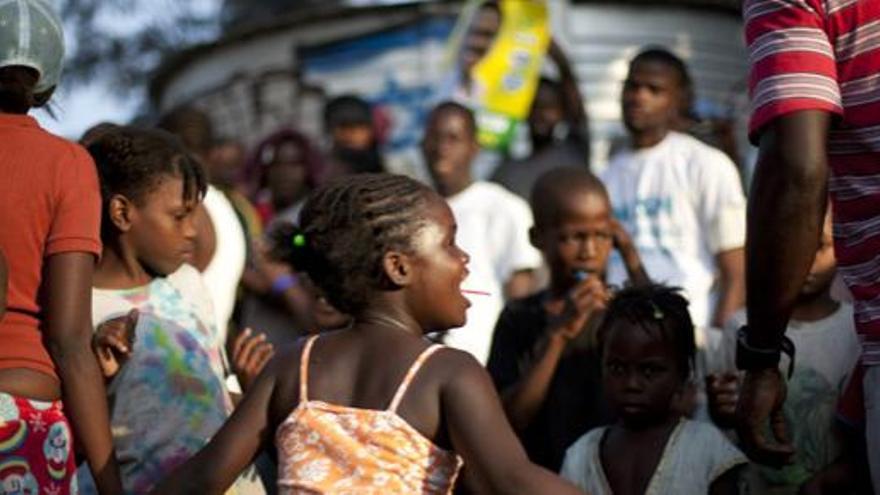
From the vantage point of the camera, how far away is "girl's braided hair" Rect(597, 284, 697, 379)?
5773 millimetres

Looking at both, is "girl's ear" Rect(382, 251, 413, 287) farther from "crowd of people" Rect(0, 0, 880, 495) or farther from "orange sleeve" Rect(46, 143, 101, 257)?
"orange sleeve" Rect(46, 143, 101, 257)

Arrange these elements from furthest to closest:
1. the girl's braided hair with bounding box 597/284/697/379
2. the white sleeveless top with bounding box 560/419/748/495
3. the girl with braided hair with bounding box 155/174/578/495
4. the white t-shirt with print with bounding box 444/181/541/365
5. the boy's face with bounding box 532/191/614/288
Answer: the white t-shirt with print with bounding box 444/181/541/365 < the boy's face with bounding box 532/191/614/288 < the girl's braided hair with bounding box 597/284/697/379 < the white sleeveless top with bounding box 560/419/748/495 < the girl with braided hair with bounding box 155/174/578/495

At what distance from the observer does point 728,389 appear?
5.55 metres

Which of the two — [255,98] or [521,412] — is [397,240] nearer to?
[521,412]

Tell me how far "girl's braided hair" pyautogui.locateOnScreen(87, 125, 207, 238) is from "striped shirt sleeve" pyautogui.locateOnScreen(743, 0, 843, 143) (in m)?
1.88

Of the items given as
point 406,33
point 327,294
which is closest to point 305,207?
point 327,294

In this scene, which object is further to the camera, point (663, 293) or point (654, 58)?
point (654, 58)

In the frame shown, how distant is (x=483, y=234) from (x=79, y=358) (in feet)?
12.1

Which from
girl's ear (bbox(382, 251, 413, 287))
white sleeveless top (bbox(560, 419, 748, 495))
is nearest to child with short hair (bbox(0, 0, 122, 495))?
girl's ear (bbox(382, 251, 413, 287))

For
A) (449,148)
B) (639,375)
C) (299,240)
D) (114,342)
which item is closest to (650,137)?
(449,148)

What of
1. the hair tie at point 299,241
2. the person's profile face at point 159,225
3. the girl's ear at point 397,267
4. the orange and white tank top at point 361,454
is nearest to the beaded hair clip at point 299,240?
the hair tie at point 299,241

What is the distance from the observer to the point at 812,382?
19.3 feet

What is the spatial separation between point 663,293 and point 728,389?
0.49 m

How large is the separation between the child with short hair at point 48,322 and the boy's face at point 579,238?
2.39 meters
